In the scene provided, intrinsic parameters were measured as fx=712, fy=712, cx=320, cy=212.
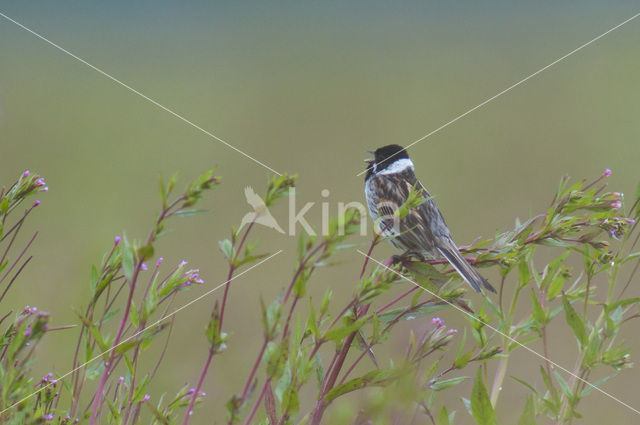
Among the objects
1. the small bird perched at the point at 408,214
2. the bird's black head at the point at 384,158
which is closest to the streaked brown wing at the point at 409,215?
the small bird perched at the point at 408,214

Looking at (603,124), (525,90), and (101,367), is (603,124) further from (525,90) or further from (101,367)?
(101,367)

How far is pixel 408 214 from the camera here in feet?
11.2

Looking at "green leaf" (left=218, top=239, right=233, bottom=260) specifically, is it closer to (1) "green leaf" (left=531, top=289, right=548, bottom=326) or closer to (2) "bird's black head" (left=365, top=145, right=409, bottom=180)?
(1) "green leaf" (left=531, top=289, right=548, bottom=326)

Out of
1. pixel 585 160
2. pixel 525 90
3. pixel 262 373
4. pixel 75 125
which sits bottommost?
pixel 262 373

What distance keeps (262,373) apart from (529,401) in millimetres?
2540

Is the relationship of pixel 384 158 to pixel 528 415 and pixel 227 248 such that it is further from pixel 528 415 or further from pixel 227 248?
pixel 227 248

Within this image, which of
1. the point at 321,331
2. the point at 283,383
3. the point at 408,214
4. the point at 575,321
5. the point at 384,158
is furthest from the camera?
the point at 384,158

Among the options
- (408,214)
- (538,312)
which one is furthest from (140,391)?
(408,214)

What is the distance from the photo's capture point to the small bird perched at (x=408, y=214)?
119 inches

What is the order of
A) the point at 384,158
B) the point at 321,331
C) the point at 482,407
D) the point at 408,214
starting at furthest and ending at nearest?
1. the point at 384,158
2. the point at 408,214
3. the point at 482,407
4. the point at 321,331

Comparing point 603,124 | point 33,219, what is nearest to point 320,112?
point 603,124

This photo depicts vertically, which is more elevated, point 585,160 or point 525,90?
point 525,90

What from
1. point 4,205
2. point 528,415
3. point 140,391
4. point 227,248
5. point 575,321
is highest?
point 4,205

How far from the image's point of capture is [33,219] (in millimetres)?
6277
